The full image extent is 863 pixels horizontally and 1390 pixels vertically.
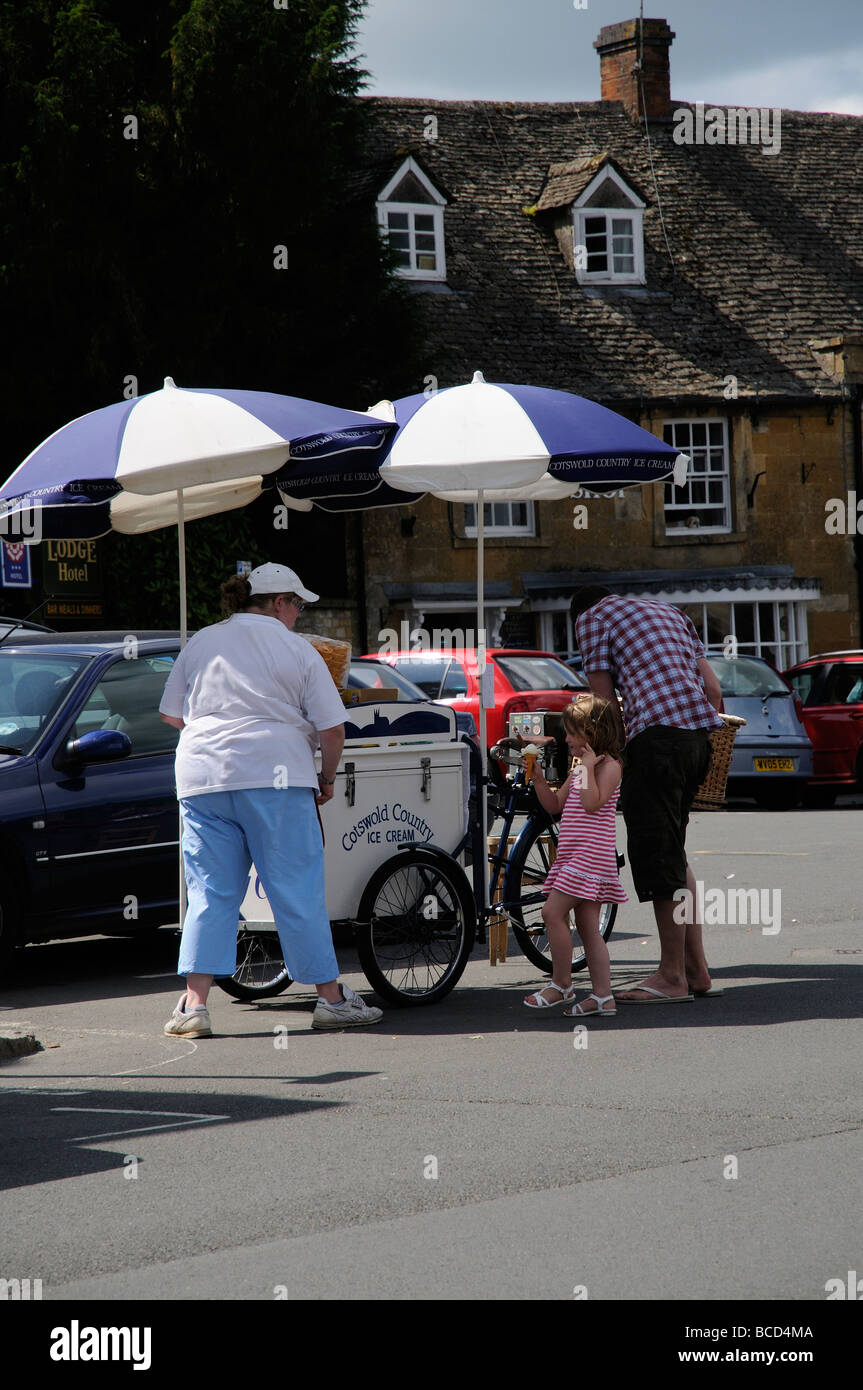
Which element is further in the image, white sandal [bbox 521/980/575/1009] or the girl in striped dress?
white sandal [bbox 521/980/575/1009]

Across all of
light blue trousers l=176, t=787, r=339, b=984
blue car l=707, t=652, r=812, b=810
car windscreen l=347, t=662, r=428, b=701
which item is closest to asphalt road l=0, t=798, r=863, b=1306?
light blue trousers l=176, t=787, r=339, b=984

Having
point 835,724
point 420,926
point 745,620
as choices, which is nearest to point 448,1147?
point 420,926

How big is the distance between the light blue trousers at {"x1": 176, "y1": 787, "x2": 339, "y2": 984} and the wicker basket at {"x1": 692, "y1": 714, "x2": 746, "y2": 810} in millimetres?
2227

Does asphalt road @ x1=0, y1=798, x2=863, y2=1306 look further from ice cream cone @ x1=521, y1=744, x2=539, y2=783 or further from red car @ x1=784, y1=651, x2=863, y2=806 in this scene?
red car @ x1=784, y1=651, x2=863, y2=806

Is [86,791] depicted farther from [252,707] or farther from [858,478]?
[858,478]

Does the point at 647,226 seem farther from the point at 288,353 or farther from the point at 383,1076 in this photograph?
the point at 383,1076

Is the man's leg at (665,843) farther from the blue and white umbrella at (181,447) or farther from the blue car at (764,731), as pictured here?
the blue car at (764,731)

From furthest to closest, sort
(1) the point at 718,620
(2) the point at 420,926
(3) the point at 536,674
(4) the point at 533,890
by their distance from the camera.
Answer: (1) the point at 718,620 < (3) the point at 536,674 < (4) the point at 533,890 < (2) the point at 420,926

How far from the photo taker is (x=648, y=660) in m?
8.37

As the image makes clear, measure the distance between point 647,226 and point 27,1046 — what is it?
2845cm

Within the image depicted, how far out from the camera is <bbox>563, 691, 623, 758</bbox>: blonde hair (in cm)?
813

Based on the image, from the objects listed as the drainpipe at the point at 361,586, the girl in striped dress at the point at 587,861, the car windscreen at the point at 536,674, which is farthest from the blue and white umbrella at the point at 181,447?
the drainpipe at the point at 361,586

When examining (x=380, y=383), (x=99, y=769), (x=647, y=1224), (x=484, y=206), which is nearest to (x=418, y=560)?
(x=380, y=383)

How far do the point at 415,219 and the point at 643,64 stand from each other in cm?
756
